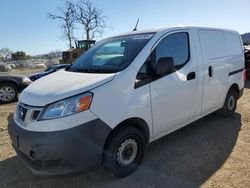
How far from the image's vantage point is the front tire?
2960 mm

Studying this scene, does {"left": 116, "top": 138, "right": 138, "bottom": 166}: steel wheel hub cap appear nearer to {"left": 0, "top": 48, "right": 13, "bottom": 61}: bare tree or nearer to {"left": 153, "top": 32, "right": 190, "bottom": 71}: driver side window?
{"left": 153, "top": 32, "right": 190, "bottom": 71}: driver side window

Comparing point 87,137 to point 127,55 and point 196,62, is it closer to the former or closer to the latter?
point 127,55

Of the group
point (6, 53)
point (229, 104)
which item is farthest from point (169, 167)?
point (6, 53)

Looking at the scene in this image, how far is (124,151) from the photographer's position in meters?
3.20

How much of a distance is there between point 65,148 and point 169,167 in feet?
5.05

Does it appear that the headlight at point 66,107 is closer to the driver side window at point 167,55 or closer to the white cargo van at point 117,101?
the white cargo van at point 117,101

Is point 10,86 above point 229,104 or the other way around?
above

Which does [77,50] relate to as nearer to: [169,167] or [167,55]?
[167,55]

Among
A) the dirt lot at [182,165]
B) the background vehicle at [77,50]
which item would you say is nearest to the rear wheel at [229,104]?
the dirt lot at [182,165]

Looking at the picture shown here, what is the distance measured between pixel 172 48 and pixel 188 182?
6.14ft

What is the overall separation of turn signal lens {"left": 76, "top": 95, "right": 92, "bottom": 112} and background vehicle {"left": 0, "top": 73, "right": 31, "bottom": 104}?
6.43 meters

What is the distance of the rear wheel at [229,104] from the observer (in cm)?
525

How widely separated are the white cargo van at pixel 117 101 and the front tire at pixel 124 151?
11mm

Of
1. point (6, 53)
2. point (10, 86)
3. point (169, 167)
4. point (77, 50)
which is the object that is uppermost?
point (6, 53)
